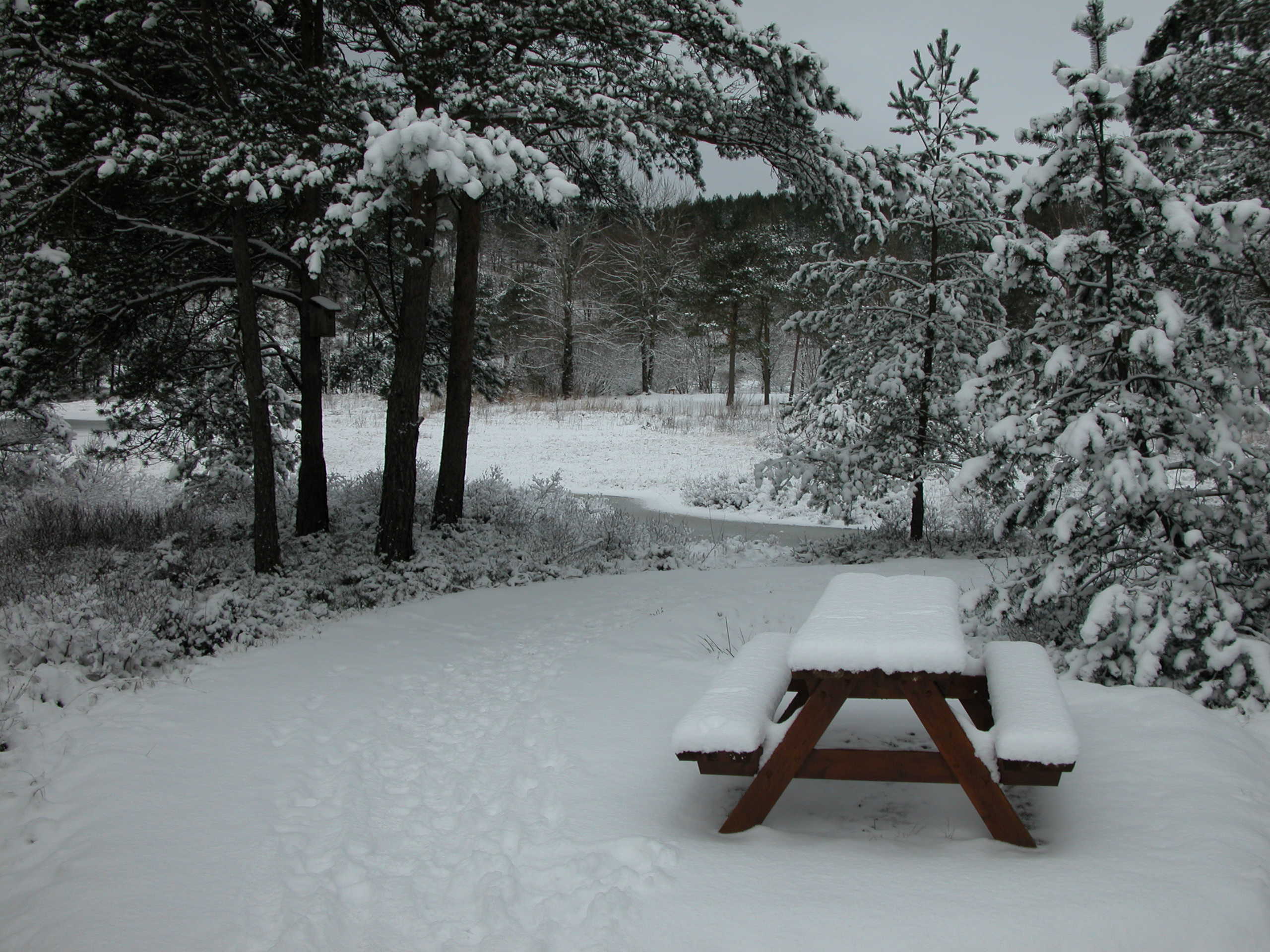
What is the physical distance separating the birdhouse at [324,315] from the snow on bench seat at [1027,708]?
24.8 ft

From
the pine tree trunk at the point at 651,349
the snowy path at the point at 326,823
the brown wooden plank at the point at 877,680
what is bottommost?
the snowy path at the point at 326,823

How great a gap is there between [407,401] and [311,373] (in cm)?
198

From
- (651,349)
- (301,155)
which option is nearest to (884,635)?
(301,155)

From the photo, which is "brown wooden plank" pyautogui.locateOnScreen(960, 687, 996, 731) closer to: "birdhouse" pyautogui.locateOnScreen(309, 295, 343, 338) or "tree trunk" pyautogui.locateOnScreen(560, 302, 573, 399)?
"birdhouse" pyautogui.locateOnScreen(309, 295, 343, 338)

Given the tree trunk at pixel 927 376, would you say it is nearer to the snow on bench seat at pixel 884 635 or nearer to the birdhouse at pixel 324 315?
the snow on bench seat at pixel 884 635

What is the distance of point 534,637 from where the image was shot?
737 cm

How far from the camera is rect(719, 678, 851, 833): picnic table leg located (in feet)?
10.7

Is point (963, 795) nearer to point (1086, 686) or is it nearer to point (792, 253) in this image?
point (1086, 686)

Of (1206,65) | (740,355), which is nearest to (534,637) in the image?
(1206,65)

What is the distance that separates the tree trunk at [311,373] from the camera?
9703 mm

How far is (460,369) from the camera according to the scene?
37.0 feet

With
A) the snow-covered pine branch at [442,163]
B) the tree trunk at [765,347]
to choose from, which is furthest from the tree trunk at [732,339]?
the snow-covered pine branch at [442,163]

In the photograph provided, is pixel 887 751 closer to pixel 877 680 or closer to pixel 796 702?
pixel 877 680

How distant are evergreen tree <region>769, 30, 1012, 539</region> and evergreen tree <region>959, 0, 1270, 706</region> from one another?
4533 millimetres
